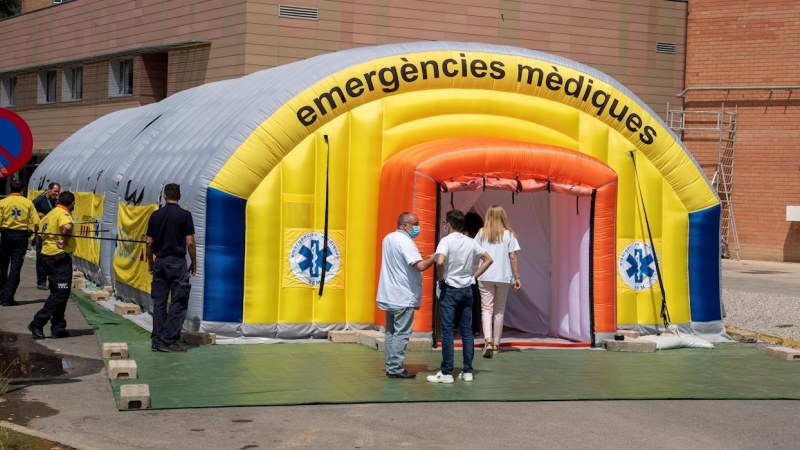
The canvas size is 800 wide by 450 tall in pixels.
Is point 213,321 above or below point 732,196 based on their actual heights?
below

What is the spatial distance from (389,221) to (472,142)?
138 centimetres

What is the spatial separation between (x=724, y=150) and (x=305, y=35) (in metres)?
12.2

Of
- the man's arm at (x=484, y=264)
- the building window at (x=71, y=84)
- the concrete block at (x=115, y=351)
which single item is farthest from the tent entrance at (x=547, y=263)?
the building window at (x=71, y=84)

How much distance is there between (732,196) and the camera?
31.8 m

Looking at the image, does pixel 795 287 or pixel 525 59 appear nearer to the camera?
pixel 525 59

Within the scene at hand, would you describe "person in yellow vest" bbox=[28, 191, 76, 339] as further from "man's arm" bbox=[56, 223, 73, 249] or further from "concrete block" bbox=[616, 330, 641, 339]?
"concrete block" bbox=[616, 330, 641, 339]

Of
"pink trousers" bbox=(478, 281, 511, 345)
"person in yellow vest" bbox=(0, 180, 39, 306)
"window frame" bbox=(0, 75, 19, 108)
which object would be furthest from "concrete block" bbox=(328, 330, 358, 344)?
"window frame" bbox=(0, 75, 19, 108)

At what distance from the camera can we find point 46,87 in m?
41.3

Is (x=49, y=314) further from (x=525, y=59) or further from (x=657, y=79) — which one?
(x=657, y=79)

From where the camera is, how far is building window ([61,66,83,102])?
39.2 metres

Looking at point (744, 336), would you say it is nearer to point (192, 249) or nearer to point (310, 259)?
point (310, 259)

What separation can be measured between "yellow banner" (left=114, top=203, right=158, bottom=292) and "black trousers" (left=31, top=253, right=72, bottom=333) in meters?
2.25

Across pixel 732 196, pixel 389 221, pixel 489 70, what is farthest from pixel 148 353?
pixel 732 196

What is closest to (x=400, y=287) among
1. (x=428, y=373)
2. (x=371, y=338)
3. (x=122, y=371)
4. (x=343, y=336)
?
(x=428, y=373)
